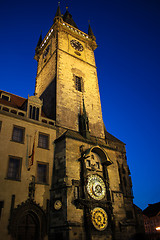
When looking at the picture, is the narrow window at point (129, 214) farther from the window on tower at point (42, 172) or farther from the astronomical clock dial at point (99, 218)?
the window on tower at point (42, 172)

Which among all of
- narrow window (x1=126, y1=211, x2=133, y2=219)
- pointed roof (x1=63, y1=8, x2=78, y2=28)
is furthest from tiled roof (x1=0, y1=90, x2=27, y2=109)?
pointed roof (x1=63, y1=8, x2=78, y2=28)

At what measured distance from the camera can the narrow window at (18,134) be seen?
17.7 meters

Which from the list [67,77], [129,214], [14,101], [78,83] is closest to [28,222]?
[129,214]

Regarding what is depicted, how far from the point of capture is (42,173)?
17844mm

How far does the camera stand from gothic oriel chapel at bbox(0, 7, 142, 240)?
15422mm

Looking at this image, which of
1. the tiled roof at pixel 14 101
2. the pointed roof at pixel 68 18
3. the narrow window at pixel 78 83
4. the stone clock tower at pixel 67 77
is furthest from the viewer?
the pointed roof at pixel 68 18

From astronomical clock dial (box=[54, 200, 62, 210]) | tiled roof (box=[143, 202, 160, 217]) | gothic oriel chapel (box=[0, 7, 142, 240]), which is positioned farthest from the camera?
tiled roof (box=[143, 202, 160, 217])

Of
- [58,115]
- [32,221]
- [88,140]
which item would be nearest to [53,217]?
[32,221]

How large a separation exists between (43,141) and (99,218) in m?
8.27

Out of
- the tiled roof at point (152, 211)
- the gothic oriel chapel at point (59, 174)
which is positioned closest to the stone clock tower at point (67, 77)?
the gothic oriel chapel at point (59, 174)

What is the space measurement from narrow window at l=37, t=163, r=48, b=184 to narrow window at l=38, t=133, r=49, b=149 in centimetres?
179

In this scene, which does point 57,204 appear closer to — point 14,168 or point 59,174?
point 59,174

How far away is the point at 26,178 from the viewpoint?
16.6 meters

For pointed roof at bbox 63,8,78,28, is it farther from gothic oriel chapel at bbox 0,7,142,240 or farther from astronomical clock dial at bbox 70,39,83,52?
gothic oriel chapel at bbox 0,7,142,240
